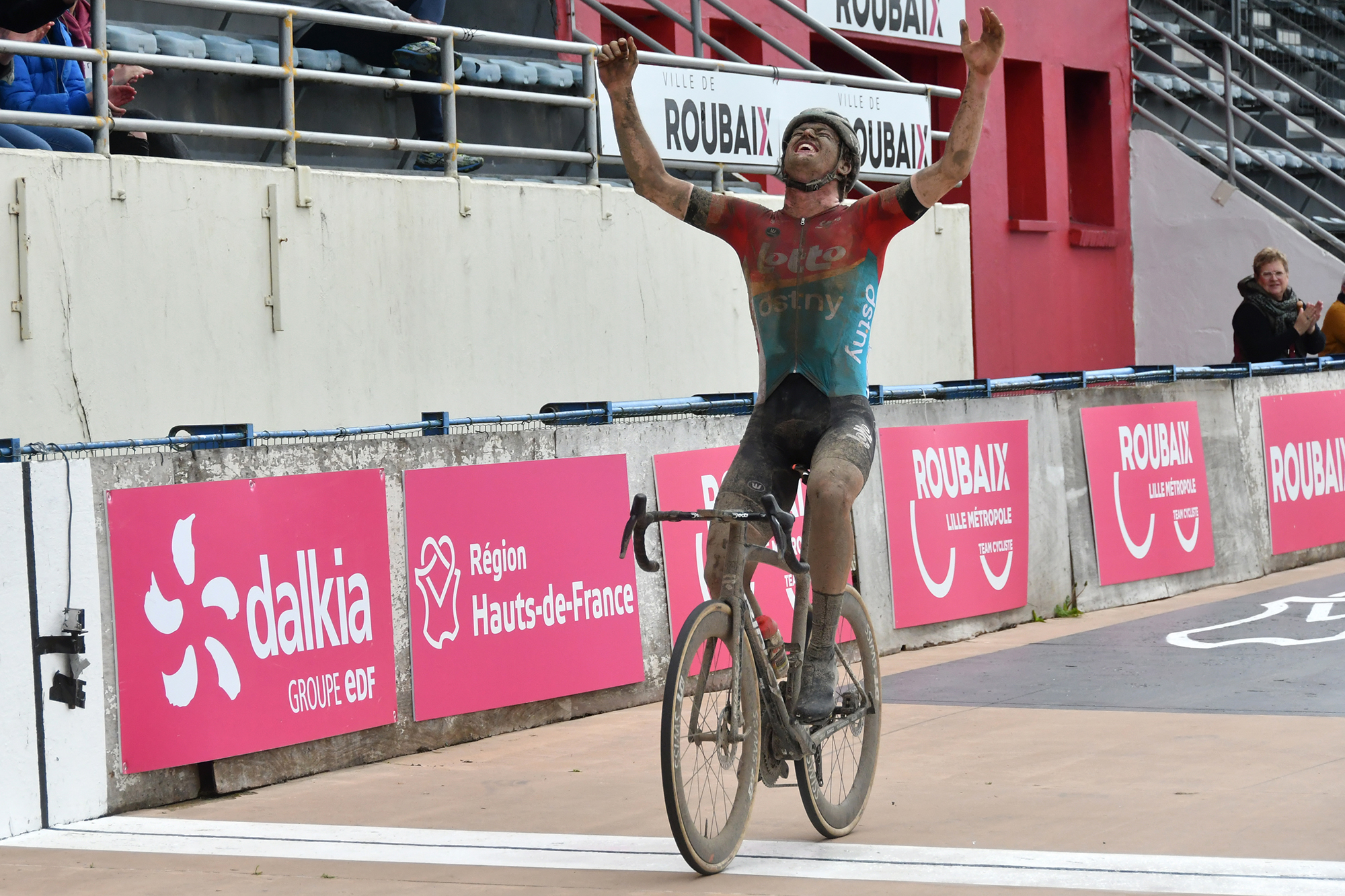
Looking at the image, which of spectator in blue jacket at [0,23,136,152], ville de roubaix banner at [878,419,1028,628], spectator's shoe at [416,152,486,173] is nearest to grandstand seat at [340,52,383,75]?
spectator's shoe at [416,152,486,173]

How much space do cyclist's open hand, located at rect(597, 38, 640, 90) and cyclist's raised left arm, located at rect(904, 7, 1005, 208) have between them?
1.09m

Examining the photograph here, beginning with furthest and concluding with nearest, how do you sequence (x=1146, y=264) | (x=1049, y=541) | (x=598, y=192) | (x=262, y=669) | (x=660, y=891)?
1. (x=1146, y=264)
2. (x=598, y=192)
3. (x=1049, y=541)
4. (x=262, y=669)
5. (x=660, y=891)

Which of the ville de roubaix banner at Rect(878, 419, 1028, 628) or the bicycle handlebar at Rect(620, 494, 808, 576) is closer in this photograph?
the bicycle handlebar at Rect(620, 494, 808, 576)

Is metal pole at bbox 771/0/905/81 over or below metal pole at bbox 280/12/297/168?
over

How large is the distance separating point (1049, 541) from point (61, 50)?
23.0 ft

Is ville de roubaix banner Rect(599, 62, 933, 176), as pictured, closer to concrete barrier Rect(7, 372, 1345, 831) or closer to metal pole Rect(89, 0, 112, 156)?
concrete barrier Rect(7, 372, 1345, 831)

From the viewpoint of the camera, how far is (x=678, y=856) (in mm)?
5738

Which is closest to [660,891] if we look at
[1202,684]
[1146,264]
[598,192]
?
[1202,684]

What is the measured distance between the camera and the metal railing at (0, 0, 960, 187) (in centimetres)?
967

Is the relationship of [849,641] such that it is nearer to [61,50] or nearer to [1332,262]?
[61,50]

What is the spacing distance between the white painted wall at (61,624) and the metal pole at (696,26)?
906cm

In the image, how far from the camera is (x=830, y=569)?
19.1 feet

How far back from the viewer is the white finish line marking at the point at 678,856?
516cm

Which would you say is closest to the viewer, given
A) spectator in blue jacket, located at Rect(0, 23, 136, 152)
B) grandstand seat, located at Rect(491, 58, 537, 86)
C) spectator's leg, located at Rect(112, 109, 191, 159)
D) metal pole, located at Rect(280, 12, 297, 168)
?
spectator in blue jacket, located at Rect(0, 23, 136, 152)
